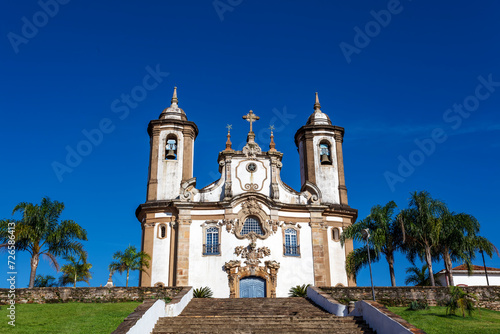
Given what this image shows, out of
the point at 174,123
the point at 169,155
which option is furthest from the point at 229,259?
the point at 174,123

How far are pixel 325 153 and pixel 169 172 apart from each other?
34.6 ft

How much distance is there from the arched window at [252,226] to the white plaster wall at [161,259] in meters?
4.58

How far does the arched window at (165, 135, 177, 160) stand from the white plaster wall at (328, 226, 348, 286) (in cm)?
1118

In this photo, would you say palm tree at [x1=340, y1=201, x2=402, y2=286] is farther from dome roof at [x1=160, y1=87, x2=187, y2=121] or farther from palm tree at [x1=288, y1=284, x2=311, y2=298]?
dome roof at [x1=160, y1=87, x2=187, y2=121]

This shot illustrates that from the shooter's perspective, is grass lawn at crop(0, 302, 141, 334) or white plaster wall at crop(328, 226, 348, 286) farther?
white plaster wall at crop(328, 226, 348, 286)

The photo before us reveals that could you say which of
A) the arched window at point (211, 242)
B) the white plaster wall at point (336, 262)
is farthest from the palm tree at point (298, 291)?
the arched window at point (211, 242)

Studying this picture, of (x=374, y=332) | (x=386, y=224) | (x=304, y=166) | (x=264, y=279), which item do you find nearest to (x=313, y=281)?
(x=264, y=279)

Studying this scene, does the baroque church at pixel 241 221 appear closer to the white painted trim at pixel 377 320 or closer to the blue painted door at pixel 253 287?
the blue painted door at pixel 253 287

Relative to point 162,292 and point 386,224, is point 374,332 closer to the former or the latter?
point 162,292

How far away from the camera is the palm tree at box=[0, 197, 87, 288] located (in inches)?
976

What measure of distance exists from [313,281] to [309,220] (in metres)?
3.69

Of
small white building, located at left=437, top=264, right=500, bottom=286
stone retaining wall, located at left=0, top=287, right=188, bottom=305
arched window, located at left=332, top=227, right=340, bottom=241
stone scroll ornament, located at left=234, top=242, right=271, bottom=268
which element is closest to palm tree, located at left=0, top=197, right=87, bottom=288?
stone retaining wall, located at left=0, top=287, right=188, bottom=305

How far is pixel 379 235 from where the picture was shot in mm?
27109

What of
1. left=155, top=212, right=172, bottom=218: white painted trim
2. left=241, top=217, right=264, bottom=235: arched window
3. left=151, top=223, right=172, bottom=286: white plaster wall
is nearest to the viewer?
left=151, top=223, right=172, bottom=286: white plaster wall
